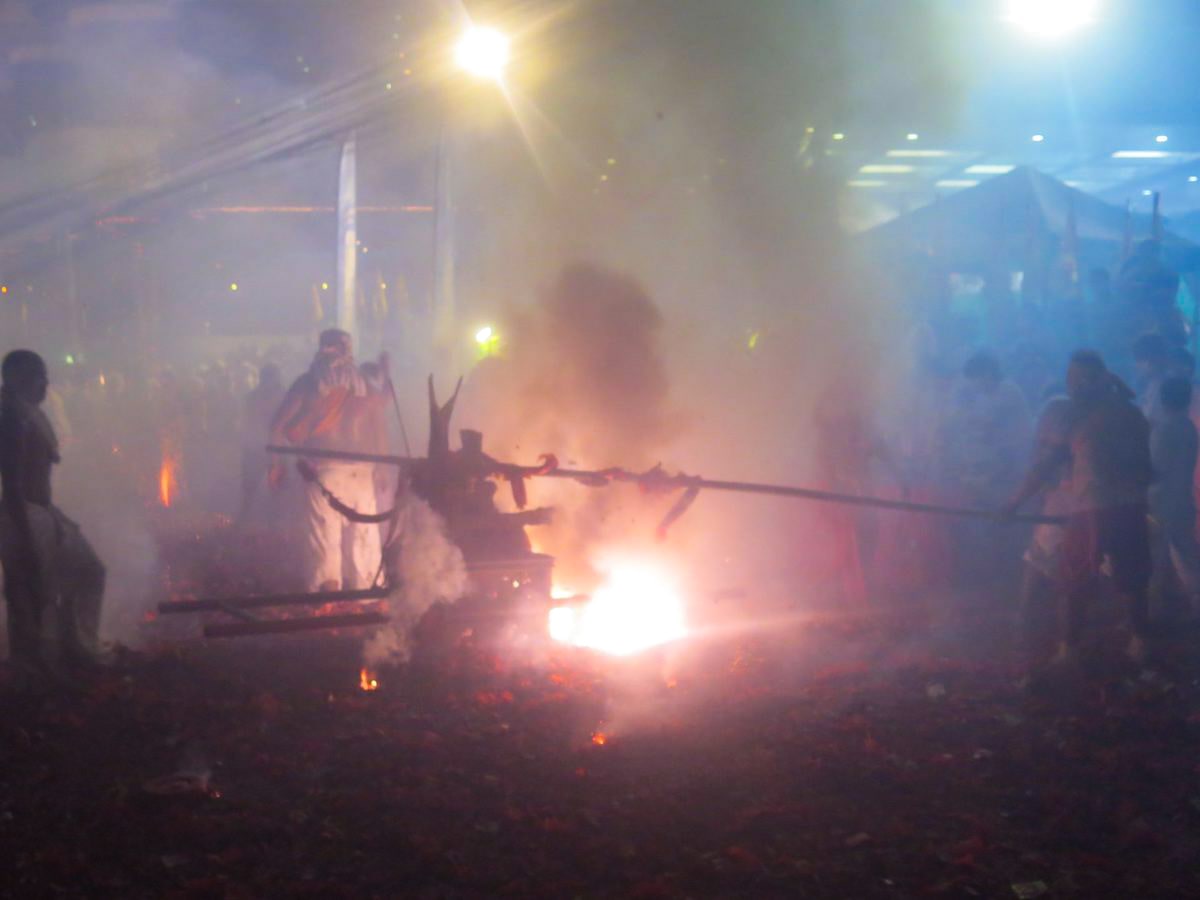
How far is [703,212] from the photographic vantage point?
53.6 feet

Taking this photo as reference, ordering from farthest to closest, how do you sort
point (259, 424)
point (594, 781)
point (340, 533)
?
point (259, 424) → point (340, 533) → point (594, 781)

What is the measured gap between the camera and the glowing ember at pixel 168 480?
16172 millimetres

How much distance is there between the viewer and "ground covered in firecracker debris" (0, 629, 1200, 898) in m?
4.54

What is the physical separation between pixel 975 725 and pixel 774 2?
1297cm

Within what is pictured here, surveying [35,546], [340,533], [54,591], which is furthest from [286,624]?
[340,533]

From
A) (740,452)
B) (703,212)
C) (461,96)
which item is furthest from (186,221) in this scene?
(740,452)

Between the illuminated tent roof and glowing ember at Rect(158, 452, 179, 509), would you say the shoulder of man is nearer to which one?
glowing ember at Rect(158, 452, 179, 509)

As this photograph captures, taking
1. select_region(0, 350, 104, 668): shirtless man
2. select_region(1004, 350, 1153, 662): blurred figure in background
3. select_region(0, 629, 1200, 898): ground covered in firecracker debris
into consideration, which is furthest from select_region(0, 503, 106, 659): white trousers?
select_region(1004, 350, 1153, 662): blurred figure in background

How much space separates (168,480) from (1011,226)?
1337cm

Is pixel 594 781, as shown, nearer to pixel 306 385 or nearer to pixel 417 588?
pixel 417 588

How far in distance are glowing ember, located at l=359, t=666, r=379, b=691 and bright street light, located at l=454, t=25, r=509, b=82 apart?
10200mm

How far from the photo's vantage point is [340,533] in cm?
982

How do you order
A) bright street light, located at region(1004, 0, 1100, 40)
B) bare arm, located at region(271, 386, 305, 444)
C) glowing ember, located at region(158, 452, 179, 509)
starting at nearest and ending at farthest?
1. bare arm, located at region(271, 386, 305, 444)
2. bright street light, located at region(1004, 0, 1100, 40)
3. glowing ember, located at region(158, 452, 179, 509)

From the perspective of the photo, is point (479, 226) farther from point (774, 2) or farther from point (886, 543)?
point (886, 543)
